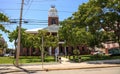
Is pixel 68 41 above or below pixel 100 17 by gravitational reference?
below

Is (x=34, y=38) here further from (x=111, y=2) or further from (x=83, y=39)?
(x=111, y=2)

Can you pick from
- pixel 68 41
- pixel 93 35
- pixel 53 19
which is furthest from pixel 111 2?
pixel 53 19

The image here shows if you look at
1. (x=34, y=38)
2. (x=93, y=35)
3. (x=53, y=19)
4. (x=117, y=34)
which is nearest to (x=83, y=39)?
(x=93, y=35)

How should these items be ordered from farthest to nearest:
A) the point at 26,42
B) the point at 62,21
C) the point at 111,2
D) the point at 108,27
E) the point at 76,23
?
the point at 26,42 < the point at 62,21 < the point at 76,23 < the point at 108,27 < the point at 111,2

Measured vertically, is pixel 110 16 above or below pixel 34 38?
above

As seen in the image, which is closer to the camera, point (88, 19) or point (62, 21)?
point (88, 19)

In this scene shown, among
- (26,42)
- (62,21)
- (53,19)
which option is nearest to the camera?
(62,21)

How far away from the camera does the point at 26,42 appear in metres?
48.5

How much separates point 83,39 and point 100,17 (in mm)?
4456

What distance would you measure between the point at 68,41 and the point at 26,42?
10983mm

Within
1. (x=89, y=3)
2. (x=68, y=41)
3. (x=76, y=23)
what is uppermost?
(x=89, y=3)

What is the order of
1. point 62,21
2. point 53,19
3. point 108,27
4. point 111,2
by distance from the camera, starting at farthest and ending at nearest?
point 53,19 → point 62,21 → point 108,27 → point 111,2

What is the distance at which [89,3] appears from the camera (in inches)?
1463

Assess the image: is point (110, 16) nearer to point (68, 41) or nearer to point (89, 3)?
point (89, 3)
